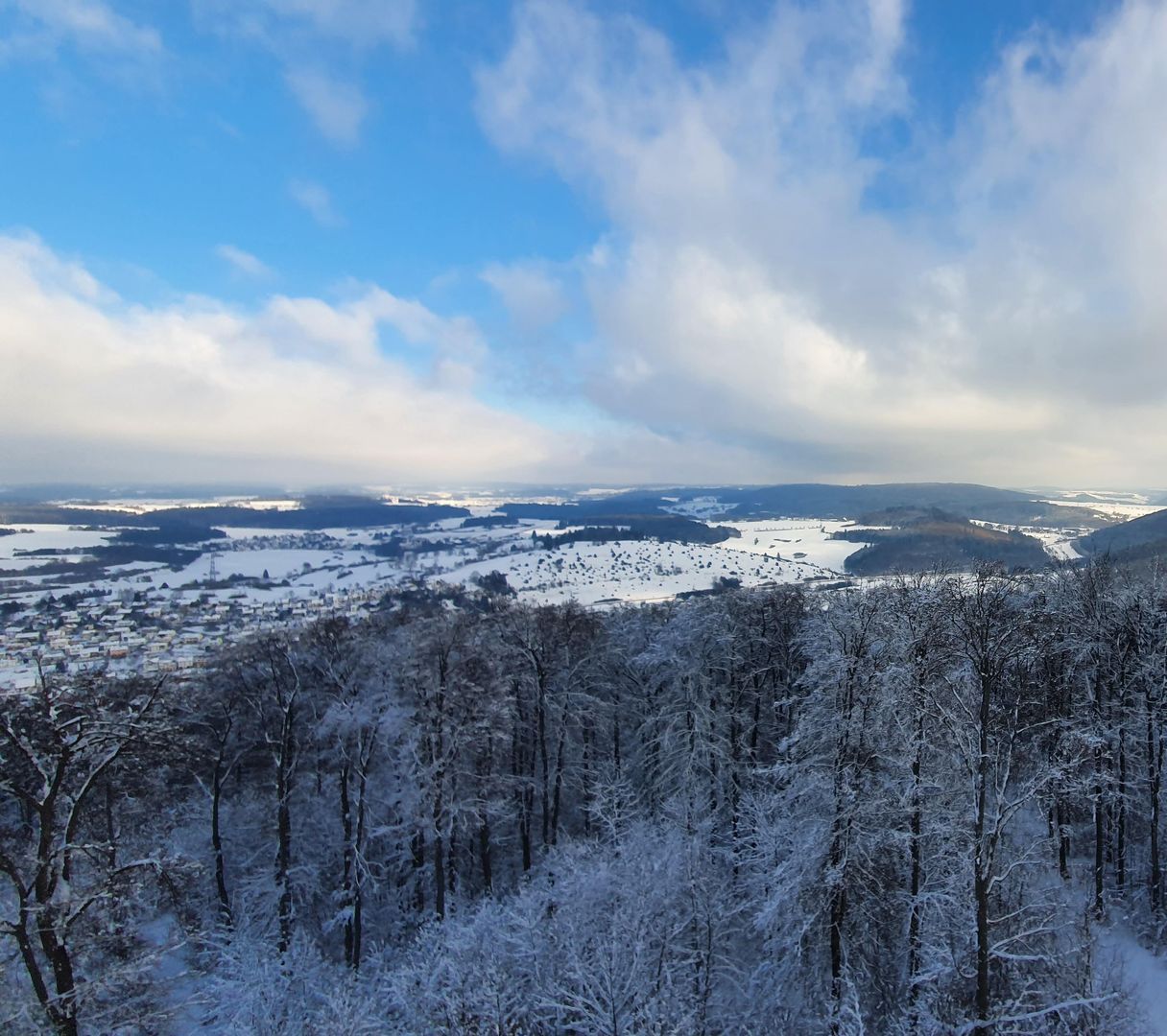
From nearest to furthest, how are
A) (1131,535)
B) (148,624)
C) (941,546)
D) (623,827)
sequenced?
(623,827)
(148,624)
(941,546)
(1131,535)

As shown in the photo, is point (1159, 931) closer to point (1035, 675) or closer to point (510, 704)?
point (1035, 675)

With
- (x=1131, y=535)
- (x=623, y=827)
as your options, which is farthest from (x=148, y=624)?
(x=1131, y=535)

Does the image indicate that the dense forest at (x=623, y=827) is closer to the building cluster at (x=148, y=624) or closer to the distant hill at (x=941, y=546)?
the building cluster at (x=148, y=624)

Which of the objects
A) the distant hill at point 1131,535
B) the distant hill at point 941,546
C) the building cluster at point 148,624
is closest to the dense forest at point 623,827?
the building cluster at point 148,624

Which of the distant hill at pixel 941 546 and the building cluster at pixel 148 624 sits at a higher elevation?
the distant hill at pixel 941 546

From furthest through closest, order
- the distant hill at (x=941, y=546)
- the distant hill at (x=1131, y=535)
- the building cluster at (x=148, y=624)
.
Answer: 1. the distant hill at (x=1131, y=535)
2. the distant hill at (x=941, y=546)
3. the building cluster at (x=148, y=624)

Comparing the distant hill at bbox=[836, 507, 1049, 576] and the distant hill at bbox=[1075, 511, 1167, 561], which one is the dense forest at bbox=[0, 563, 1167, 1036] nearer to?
the distant hill at bbox=[836, 507, 1049, 576]

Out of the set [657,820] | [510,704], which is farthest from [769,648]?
[510,704]

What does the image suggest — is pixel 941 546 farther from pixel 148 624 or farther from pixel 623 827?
pixel 148 624

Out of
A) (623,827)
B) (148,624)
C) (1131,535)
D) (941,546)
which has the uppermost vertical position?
(1131,535)
